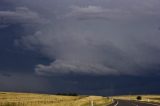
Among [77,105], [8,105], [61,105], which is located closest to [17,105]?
[8,105]

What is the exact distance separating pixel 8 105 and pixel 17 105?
1638 mm

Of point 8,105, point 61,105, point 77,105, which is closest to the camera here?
point 61,105

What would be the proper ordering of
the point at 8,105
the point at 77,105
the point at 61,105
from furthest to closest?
the point at 8,105 → the point at 77,105 → the point at 61,105

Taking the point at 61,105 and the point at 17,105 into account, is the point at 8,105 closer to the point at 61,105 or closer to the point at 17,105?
the point at 17,105

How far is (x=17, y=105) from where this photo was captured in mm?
66312

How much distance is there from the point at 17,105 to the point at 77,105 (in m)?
10.9

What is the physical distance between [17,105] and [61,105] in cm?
1760

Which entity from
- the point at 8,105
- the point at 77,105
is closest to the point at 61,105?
the point at 77,105

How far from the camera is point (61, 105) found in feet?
165

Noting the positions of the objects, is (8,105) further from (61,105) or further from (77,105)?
(61,105)

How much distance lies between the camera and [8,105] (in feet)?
214

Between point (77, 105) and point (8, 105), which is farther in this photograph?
point (8, 105)

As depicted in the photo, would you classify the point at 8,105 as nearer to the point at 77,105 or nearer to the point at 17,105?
the point at 17,105

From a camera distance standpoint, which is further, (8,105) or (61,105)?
(8,105)
